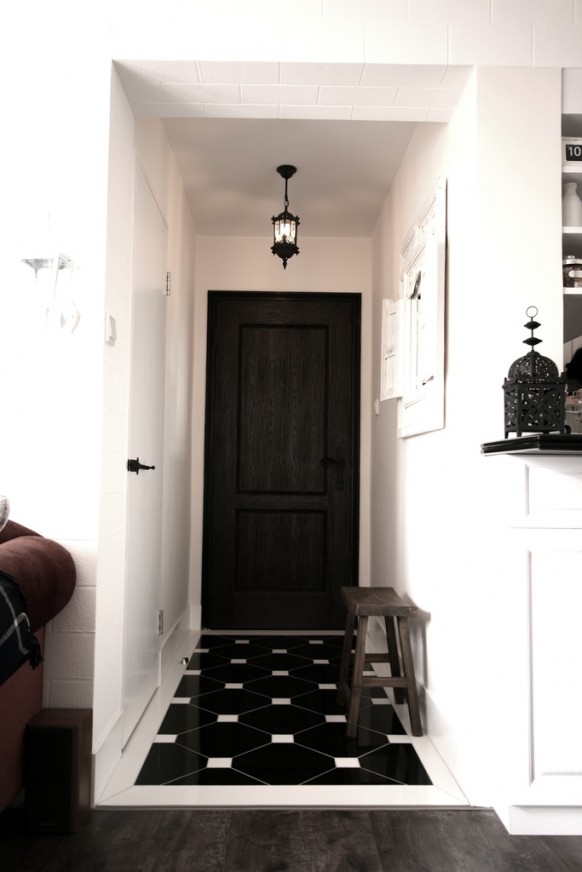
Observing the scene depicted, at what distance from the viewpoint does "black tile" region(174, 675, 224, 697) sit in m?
3.37

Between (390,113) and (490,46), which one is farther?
(390,113)

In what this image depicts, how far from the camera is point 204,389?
495cm

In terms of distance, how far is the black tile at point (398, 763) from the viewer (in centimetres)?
244

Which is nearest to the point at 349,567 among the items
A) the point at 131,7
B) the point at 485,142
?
the point at 485,142

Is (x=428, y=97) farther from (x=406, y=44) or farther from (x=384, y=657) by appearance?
(x=384, y=657)

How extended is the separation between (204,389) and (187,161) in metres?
1.59

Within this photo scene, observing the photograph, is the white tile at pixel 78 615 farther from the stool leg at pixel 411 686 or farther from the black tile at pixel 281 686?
the black tile at pixel 281 686

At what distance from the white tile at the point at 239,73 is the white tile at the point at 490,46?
58cm

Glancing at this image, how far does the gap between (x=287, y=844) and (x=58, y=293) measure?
172 centimetres

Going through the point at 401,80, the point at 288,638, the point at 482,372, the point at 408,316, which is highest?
the point at 401,80

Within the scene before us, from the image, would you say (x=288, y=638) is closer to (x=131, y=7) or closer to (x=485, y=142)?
(x=485, y=142)

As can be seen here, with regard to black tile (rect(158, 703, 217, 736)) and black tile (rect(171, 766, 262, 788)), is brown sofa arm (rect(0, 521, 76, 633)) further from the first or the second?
black tile (rect(158, 703, 217, 736))

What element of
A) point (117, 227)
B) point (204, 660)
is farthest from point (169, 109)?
point (204, 660)

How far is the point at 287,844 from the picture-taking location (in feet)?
6.49
